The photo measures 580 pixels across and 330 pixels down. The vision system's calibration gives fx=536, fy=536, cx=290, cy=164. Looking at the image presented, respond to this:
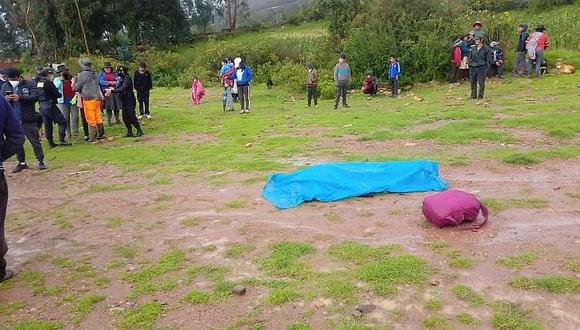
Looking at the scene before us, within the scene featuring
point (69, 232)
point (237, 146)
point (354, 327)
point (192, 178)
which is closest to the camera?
point (354, 327)

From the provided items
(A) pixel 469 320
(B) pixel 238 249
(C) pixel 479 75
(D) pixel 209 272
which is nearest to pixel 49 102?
(B) pixel 238 249

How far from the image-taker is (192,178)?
8.96m

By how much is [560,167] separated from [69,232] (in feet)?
22.5

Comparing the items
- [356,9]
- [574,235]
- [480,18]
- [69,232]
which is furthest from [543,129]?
[356,9]

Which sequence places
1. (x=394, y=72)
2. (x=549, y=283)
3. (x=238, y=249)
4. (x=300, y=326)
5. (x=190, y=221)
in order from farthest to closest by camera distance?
(x=394, y=72) < (x=190, y=221) < (x=238, y=249) < (x=549, y=283) < (x=300, y=326)

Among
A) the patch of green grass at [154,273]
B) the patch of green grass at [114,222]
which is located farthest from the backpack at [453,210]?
the patch of green grass at [114,222]

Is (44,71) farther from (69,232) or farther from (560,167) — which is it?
(560,167)

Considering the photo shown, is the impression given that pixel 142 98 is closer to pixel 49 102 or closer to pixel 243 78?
pixel 243 78

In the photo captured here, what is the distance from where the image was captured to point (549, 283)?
4.40m

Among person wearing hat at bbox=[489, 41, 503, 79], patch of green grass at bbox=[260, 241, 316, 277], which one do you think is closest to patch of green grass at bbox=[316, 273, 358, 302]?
patch of green grass at bbox=[260, 241, 316, 277]

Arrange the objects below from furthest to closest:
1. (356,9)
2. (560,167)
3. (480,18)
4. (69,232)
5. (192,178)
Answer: (356,9), (480,18), (192,178), (560,167), (69,232)

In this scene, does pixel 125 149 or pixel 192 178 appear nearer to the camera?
pixel 192 178

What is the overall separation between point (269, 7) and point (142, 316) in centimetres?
6987

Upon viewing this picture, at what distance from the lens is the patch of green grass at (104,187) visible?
348 inches
